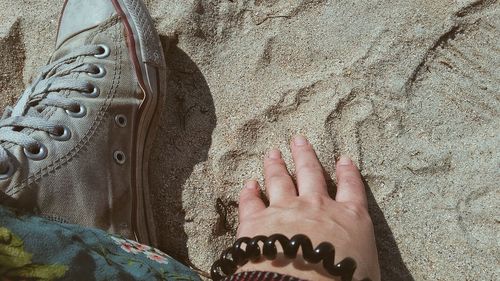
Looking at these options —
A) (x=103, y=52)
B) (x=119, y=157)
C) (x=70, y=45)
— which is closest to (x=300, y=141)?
(x=119, y=157)

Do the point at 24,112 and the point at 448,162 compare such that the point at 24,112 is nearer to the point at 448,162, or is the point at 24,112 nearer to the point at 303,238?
the point at 303,238

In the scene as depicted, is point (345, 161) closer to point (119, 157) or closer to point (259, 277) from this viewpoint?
point (259, 277)

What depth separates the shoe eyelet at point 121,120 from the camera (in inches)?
56.2

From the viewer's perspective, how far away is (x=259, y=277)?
1.09 meters

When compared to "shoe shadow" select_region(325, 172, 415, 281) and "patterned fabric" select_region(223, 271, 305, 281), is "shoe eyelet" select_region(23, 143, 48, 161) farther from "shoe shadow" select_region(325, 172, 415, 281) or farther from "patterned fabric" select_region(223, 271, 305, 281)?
"shoe shadow" select_region(325, 172, 415, 281)

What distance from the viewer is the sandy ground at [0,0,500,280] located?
137 cm

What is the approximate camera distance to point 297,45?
1.56 metres

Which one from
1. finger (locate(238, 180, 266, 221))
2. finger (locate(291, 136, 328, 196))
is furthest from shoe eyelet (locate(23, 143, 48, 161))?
finger (locate(291, 136, 328, 196))

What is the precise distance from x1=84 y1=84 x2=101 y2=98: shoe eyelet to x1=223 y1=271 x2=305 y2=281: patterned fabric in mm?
579

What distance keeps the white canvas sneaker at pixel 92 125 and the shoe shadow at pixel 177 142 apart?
41mm

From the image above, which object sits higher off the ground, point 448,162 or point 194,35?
point 194,35

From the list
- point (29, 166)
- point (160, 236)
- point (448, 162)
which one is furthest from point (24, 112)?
point (448, 162)

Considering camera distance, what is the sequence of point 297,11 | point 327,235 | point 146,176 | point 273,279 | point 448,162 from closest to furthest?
point 273,279, point 327,235, point 448,162, point 146,176, point 297,11

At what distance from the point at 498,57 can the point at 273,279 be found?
814 mm
